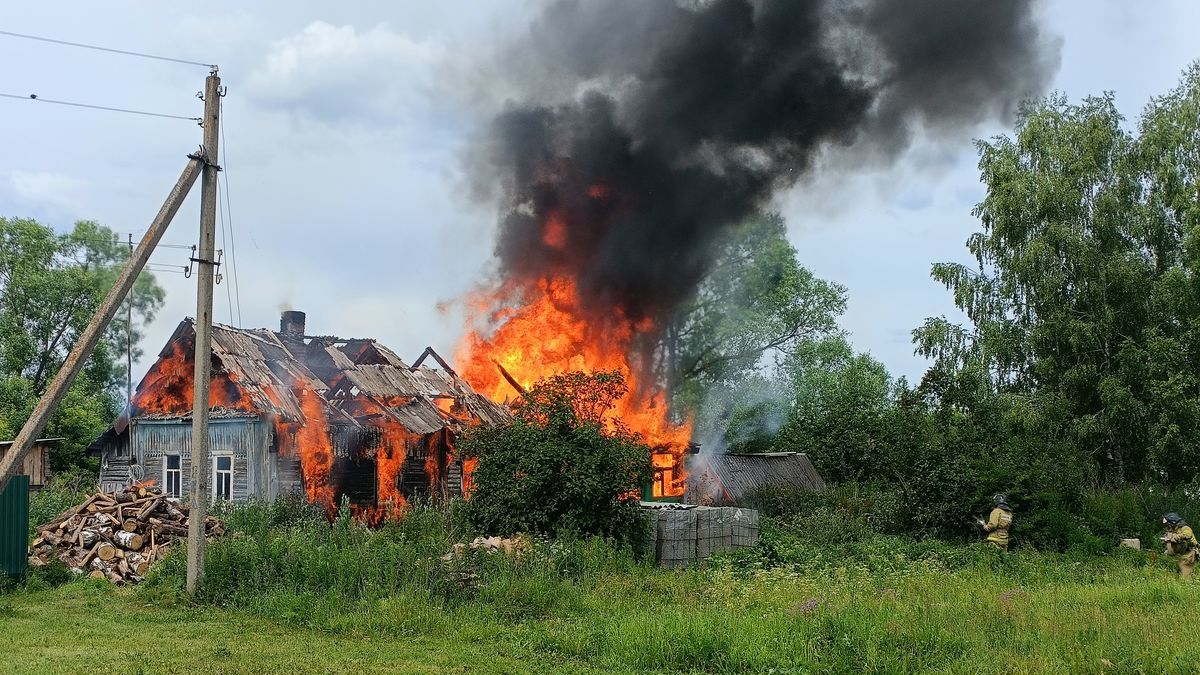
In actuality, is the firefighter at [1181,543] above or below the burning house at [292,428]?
below

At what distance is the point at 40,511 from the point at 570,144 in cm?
1614

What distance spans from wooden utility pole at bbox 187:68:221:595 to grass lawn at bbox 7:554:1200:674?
2.80 ft

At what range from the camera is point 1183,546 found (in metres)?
16.8

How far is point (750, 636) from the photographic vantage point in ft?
33.7

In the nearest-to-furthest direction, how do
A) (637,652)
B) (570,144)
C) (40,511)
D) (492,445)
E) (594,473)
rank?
1. (637,652)
2. (594,473)
3. (492,445)
4. (40,511)
5. (570,144)

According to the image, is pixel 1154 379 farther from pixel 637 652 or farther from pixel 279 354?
pixel 279 354

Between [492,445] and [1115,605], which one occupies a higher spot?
[492,445]

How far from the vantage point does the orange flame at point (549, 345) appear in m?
26.9

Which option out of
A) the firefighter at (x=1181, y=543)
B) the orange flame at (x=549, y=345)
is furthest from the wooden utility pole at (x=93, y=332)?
the firefighter at (x=1181, y=543)

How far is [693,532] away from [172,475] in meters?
14.7

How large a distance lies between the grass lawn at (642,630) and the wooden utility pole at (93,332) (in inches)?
88.4

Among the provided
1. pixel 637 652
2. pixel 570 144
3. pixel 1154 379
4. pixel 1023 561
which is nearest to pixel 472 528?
pixel 637 652

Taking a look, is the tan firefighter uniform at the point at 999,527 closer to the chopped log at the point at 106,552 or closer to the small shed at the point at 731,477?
the small shed at the point at 731,477

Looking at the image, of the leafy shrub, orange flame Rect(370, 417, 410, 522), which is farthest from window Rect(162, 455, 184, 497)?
the leafy shrub
